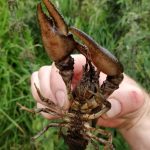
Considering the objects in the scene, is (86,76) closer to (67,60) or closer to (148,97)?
(67,60)

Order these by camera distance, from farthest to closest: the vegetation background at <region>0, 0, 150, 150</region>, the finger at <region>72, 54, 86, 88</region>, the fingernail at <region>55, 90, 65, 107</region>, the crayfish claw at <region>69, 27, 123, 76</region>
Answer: the vegetation background at <region>0, 0, 150, 150</region>
the finger at <region>72, 54, 86, 88</region>
the fingernail at <region>55, 90, 65, 107</region>
the crayfish claw at <region>69, 27, 123, 76</region>

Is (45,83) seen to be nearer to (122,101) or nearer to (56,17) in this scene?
(122,101)

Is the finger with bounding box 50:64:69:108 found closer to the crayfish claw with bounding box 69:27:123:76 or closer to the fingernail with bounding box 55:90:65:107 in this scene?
the fingernail with bounding box 55:90:65:107

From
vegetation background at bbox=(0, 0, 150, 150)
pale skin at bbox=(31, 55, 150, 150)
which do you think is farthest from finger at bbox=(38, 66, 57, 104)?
vegetation background at bbox=(0, 0, 150, 150)

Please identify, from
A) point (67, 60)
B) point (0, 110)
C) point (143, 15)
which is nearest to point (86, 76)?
point (67, 60)

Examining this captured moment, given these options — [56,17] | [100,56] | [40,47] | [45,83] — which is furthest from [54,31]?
[40,47]

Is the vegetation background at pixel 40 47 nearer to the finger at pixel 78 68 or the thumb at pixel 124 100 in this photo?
the finger at pixel 78 68

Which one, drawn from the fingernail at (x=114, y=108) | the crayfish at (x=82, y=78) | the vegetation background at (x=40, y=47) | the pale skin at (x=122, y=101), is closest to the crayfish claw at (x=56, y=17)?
the crayfish at (x=82, y=78)

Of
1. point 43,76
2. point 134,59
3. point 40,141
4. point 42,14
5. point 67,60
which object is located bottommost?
point 40,141
